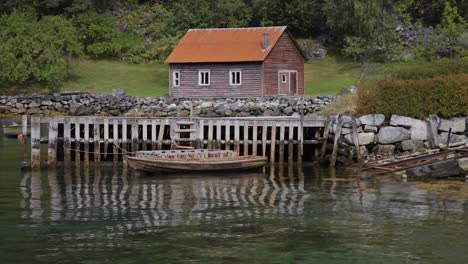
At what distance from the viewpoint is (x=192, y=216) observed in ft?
84.4

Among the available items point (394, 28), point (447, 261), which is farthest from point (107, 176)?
point (394, 28)

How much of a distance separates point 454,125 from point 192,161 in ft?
40.7

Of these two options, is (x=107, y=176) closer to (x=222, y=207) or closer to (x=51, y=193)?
(x=51, y=193)

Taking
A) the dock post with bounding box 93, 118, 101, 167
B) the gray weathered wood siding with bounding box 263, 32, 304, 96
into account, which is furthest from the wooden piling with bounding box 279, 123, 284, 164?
the gray weathered wood siding with bounding box 263, 32, 304, 96

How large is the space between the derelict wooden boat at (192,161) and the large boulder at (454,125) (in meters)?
8.67

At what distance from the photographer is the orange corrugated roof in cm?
6619

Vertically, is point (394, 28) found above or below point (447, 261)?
above

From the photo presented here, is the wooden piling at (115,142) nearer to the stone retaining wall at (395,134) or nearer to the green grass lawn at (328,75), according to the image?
the stone retaining wall at (395,134)

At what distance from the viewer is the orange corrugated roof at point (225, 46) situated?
66.2 metres

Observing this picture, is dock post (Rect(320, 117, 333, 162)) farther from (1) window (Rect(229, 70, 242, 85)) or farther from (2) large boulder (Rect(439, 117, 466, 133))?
(1) window (Rect(229, 70, 242, 85))

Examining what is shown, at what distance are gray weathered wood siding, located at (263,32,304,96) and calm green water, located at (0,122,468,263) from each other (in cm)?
3218

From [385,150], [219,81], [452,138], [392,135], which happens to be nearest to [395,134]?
[392,135]

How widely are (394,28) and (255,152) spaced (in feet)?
157

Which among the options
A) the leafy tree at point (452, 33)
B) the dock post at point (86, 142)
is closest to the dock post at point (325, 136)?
the dock post at point (86, 142)
